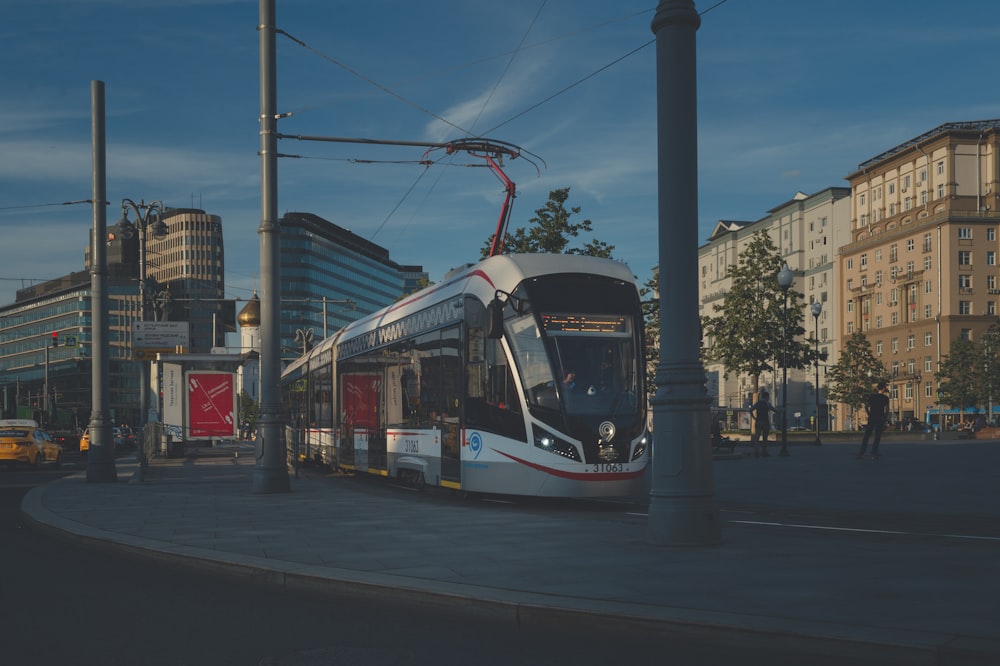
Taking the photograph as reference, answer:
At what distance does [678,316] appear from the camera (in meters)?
9.77

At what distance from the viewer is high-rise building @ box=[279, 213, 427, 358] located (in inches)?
6245

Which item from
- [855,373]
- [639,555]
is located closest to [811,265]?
[855,373]

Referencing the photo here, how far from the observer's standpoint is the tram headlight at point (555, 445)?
14039 millimetres

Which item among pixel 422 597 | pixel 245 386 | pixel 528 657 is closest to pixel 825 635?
pixel 528 657

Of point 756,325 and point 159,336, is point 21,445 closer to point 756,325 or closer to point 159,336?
point 159,336

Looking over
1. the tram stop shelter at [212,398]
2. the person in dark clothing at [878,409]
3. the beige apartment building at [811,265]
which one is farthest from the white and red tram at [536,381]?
the beige apartment building at [811,265]

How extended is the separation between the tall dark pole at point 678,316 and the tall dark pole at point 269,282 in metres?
9.25

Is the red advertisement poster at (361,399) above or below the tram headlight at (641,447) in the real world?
above

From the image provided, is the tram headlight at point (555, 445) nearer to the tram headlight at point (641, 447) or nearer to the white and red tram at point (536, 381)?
the white and red tram at point (536, 381)

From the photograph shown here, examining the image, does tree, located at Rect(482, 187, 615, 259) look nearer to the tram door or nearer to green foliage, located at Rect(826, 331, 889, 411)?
the tram door

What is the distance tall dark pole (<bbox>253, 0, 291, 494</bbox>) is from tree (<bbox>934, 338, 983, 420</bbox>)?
7429 cm

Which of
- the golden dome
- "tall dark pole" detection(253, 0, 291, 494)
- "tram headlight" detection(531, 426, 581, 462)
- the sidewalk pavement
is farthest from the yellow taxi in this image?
the golden dome

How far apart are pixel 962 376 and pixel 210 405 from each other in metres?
70.6

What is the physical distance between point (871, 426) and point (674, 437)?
18.0 meters
